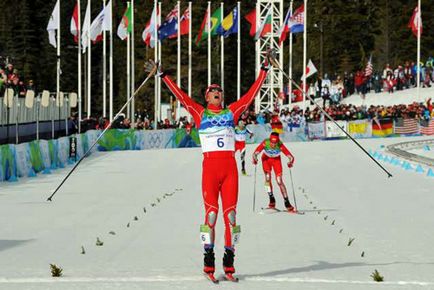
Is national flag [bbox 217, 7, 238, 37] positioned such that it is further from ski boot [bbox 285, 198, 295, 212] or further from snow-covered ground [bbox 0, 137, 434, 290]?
ski boot [bbox 285, 198, 295, 212]

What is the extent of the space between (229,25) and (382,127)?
35.7 feet

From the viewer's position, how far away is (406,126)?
61406 millimetres

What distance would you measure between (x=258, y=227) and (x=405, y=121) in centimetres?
4635

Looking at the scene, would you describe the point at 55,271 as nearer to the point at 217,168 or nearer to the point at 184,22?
the point at 217,168

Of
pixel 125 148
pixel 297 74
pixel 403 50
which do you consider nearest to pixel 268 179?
pixel 125 148

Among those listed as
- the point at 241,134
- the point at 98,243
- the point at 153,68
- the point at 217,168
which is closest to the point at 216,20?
the point at 241,134

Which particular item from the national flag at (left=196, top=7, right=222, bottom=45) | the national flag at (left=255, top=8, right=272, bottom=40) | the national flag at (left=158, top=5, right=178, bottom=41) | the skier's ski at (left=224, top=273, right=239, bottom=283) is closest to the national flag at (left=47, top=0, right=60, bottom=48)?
the national flag at (left=158, top=5, right=178, bottom=41)

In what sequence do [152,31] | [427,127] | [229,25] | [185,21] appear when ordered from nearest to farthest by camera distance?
[152,31] < [185,21] < [427,127] < [229,25]

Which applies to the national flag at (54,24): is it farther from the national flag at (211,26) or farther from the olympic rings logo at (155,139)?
the national flag at (211,26)

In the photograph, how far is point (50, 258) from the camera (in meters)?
12.4

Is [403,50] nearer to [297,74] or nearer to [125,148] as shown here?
[297,74]

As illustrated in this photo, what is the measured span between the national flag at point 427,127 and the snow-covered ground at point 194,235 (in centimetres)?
3239

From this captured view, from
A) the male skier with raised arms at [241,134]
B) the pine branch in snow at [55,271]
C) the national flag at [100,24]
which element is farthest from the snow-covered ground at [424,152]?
the pine branch in snow at [55,271]

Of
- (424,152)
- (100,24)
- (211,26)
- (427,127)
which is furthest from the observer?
(211,26)
